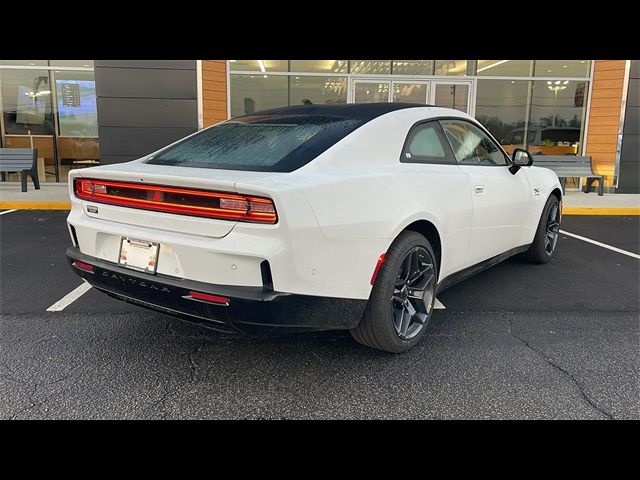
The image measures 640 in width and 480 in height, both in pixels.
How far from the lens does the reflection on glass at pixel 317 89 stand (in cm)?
1120

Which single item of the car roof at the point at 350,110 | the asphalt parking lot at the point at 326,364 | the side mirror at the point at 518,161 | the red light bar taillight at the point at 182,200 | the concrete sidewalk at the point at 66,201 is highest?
the car roof at the point at 350,110

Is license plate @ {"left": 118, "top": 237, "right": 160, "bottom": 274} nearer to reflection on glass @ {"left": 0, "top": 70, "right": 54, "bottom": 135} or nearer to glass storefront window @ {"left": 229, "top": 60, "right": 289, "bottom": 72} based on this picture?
glass storefront window @ {"left": 229, "top": 60, "right": 289, "bottom": 72}

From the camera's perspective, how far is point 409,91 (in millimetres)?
11312

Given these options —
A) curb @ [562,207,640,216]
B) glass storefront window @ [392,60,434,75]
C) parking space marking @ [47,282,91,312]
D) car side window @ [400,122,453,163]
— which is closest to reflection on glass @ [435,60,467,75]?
glass storefront window @ [392,60,434,75]

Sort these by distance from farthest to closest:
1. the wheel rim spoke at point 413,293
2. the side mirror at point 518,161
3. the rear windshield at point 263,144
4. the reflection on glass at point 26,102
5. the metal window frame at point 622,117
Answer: the reflection on glass at point 26,102 → the metal window frame at point 622,117 → the side mirror at point 518,161 → the wheel rim spoke at point 413,293 → the rear windshield at point 263,144

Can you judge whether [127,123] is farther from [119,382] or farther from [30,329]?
[119,382]

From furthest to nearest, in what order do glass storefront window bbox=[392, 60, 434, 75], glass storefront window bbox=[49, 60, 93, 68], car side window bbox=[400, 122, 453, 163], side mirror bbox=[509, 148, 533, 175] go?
glass storefront window bbox=[392, 60, 434, 75]
glass storefront window bbox=[49, 60, 93, 68]
side mirror bbox=[509, 148, 533, 175]
car side window bbox=[400, 122, 453, 163]

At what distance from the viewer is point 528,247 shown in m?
4.97

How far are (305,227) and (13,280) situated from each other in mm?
3425

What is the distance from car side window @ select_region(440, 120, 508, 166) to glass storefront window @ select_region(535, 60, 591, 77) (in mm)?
8374

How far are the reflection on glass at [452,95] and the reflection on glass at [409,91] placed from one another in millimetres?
316

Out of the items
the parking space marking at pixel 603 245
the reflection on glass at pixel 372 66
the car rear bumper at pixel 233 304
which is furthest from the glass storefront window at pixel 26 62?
the parking space marking at pixel 603 245

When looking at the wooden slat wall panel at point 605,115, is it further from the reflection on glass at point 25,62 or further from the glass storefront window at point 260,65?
the reflection on glass at point 25,62

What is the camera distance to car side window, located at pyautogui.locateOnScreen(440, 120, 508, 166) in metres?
3.78
